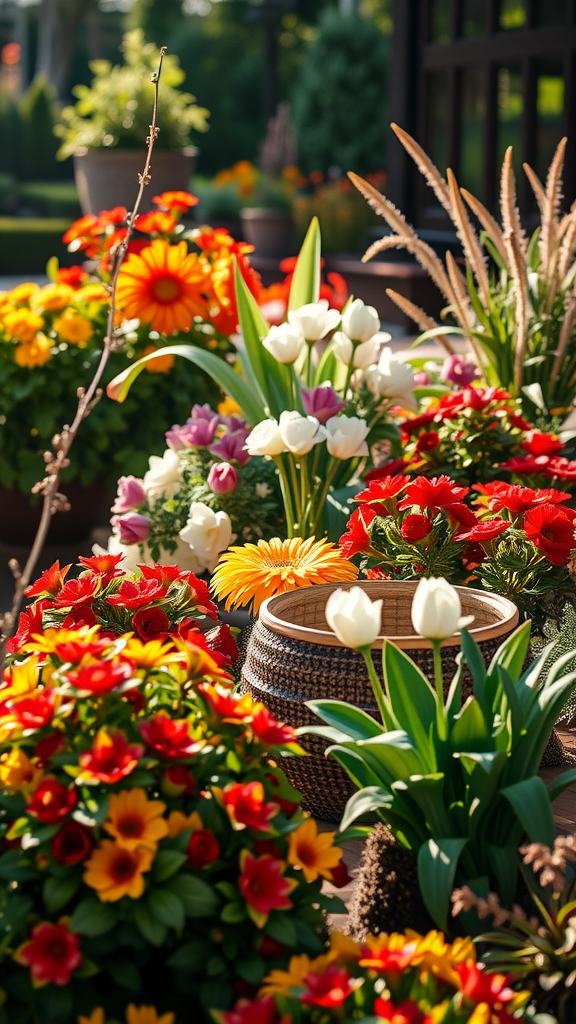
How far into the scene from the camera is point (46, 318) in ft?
12.7

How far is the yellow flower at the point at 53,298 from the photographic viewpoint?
3758mm

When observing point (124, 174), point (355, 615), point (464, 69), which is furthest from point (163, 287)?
point (464, 69)

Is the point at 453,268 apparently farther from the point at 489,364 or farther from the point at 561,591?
the point at 561,591

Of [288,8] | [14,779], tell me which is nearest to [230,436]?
[14,779]

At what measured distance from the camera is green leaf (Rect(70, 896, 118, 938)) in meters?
1.16

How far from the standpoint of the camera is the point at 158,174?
6.09 meters

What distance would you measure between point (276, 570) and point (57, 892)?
0.97 metres

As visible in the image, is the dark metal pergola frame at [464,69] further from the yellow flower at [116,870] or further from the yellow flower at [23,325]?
the yellow flower at [116,870]

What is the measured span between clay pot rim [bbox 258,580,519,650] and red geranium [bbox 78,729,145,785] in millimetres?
441

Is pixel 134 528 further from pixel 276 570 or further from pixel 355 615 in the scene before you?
pixel 355 615

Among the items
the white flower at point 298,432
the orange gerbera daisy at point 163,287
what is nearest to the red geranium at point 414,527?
the white flower at point 298,432

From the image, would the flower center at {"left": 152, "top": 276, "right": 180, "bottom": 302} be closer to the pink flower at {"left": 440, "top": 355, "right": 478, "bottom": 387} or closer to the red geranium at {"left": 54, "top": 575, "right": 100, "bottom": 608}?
the pink flower at {"left": 440, "top": 355, "right": 478, "bottom": 387}

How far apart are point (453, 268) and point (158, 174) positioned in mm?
3375

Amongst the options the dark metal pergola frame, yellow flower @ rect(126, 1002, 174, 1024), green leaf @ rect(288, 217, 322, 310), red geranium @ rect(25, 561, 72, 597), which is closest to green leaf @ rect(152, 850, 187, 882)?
yellow flower @ rect(126, 1002, 174, 1024)
